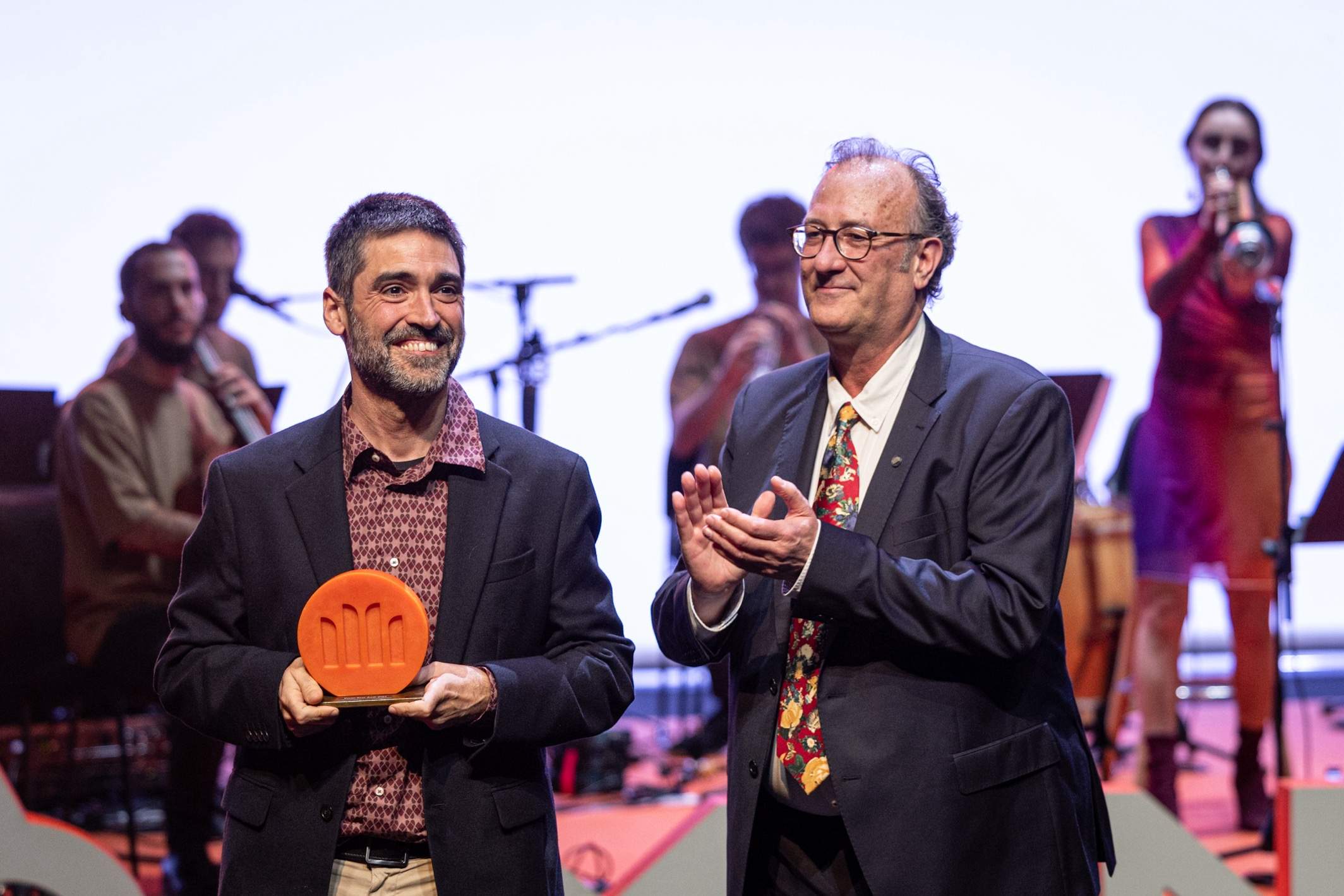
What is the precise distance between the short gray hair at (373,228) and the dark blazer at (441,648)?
23 cm

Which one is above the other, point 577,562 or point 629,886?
point 577,562

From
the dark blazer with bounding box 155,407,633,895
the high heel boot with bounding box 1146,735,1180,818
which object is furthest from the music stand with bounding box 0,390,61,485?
the high heel boot with bounding box 1146,735,1180,818

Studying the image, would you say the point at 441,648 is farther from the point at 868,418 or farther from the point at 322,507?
the point at 868,418

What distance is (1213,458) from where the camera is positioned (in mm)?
5035

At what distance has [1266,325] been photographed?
5008 mm

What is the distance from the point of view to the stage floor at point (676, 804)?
473cm

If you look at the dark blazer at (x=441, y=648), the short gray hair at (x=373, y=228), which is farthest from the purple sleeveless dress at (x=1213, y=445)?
the short gray hair at (x=373, y=228)

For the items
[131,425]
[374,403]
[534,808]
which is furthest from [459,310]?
[131,425]

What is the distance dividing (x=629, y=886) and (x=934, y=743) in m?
1.17

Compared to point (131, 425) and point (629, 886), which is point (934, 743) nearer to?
point (629, 886)

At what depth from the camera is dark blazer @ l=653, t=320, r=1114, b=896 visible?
6.48ft

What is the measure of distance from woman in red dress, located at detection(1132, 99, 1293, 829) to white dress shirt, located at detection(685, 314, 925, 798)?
306cm

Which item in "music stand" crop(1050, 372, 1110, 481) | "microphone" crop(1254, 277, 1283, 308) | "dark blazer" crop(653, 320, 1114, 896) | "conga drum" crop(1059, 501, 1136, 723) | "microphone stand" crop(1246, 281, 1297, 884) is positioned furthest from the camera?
"conga drum" crop(1059, 501, 1136, 723)

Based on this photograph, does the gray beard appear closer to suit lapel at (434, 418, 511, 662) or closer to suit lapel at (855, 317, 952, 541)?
suit lapel at (434, 418, 511, 662)
